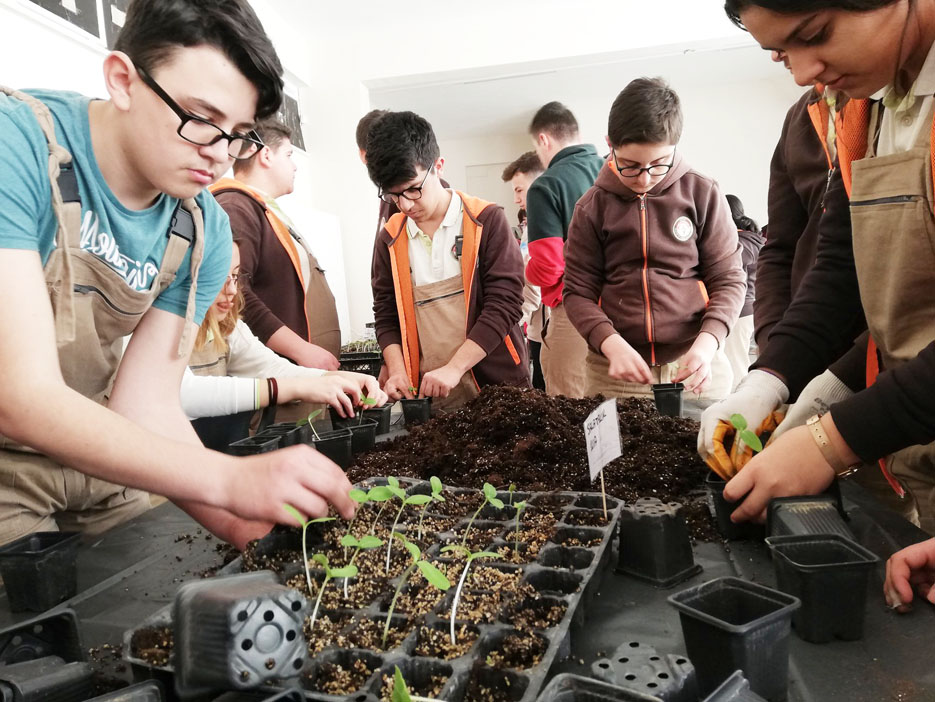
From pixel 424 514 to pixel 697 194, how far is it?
161 cm

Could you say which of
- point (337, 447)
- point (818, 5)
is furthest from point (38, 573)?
point (818, 5)

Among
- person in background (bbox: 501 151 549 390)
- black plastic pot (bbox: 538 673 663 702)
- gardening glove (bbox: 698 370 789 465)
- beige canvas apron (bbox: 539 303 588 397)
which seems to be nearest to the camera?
black plastic pot (bbox: 538 673 663 702)

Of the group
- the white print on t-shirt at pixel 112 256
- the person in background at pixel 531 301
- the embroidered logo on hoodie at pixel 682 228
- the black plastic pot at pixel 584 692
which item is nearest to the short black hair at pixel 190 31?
the white print on t-shirt at pixel 112 256

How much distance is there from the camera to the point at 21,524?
3.99 ft

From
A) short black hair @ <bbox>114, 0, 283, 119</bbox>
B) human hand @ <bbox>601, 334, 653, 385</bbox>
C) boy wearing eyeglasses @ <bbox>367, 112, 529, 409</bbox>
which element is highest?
short black hair @ <bbox>114, 0, 283, 119</bbox>

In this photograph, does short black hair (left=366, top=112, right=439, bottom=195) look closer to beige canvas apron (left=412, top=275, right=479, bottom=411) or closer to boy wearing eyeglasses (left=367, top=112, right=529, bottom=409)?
boy wearing eyeglasses (left=367, top=112, right=529, bottom=409)

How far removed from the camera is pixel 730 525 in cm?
104

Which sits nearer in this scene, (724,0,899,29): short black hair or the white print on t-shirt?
(724,0,899,29): short black hair

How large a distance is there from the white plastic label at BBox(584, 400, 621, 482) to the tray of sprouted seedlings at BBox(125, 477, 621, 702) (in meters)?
0.07

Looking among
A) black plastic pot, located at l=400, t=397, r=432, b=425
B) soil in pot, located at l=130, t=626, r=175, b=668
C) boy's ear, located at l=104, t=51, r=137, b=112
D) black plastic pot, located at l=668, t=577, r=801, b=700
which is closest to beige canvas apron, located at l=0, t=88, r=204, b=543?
boy's ear, located at l=104, t=51, r=137, b=112

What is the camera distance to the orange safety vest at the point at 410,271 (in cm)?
230

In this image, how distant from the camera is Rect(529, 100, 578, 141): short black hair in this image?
321 centimetres

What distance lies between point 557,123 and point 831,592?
114 inches

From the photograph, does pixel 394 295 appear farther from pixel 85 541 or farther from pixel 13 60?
pixel 13 60
